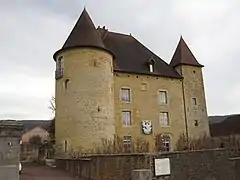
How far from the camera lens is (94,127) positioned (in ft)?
85.1

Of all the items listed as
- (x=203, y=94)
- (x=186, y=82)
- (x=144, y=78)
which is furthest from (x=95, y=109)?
(x=203, y=94)

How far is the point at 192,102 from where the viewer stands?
34.7 meters

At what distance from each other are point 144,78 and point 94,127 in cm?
885

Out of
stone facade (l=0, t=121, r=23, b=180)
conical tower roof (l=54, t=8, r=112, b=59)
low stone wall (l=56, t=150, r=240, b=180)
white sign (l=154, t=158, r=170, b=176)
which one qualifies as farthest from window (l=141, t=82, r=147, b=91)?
stone facade (l=0, t=121, r=23, b=180)

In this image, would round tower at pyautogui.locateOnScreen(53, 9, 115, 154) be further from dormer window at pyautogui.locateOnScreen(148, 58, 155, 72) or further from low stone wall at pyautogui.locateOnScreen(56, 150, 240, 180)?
low stone wall at pyautogui.locateOnScreen(56, 150, 240, 180)

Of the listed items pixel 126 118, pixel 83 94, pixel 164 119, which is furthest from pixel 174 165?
pixel 164 119

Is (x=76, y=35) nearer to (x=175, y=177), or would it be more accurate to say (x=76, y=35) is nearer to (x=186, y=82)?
(x=186, y=82)

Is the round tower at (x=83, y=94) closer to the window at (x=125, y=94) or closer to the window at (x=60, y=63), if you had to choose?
the window at (x=60, y=63)

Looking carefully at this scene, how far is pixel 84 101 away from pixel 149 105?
26.7 feet

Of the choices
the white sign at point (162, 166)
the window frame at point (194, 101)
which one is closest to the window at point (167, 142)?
the window frame at point (194, 101)

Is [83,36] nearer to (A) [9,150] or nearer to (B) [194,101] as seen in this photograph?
(B) [194,101]

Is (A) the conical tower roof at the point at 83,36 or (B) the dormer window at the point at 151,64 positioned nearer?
(A) the conical tower roof at the point at 83,36

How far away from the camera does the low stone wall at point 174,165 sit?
1371 cm

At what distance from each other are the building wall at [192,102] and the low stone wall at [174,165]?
17.5 metres
